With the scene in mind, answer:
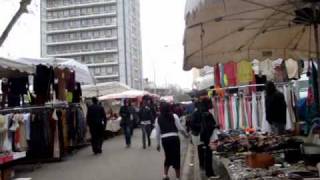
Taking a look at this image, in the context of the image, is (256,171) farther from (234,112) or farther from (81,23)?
(81,23)

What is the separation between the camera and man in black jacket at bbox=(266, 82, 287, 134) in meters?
11.4

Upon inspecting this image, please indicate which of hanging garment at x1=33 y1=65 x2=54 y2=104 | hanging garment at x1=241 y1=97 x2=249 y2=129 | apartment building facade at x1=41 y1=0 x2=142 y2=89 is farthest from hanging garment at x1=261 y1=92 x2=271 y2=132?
apartment building facade at x1=41 y1=0 x2=142 y2=89

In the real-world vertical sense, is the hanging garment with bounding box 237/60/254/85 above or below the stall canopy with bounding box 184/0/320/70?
below

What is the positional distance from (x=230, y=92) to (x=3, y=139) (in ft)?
21.2

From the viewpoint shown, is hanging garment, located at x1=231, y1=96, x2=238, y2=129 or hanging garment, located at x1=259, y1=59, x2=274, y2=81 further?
hanging garment, located at x1=259, y1=59, x2=274, y2=81

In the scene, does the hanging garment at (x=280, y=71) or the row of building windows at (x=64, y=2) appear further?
the row of building windows at (x=64, y=2)

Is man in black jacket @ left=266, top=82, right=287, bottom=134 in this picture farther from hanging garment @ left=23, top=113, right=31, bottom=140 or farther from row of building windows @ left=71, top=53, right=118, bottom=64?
row of building windows @ left=71, top=53, right=118, bottom=64

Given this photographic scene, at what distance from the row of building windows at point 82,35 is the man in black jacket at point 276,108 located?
373 feet

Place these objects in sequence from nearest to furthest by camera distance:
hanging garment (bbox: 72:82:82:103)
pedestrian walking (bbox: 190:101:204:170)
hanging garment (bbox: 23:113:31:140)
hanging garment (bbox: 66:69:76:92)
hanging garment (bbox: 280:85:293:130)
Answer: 1. hanging garment (bbox: 280:85:293:130)
2. pedestrian walking (bbox: 190:101:204:170)
3. hanging garment (bbox: 23:113:31:140)
4. hanging garment (bbox: 66:69:76:92)
5. hanging garment (bbox: 72:82:82:103)

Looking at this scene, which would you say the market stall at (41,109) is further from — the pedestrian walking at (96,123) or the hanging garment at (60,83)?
the pedestrian walking at (96,123)

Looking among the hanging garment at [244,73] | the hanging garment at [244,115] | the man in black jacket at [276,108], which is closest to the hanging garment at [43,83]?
the hanging garment at [244,73]

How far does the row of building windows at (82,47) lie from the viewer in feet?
407

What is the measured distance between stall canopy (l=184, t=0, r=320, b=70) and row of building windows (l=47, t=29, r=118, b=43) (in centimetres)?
11484

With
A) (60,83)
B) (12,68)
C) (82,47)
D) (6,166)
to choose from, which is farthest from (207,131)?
(82,47)
